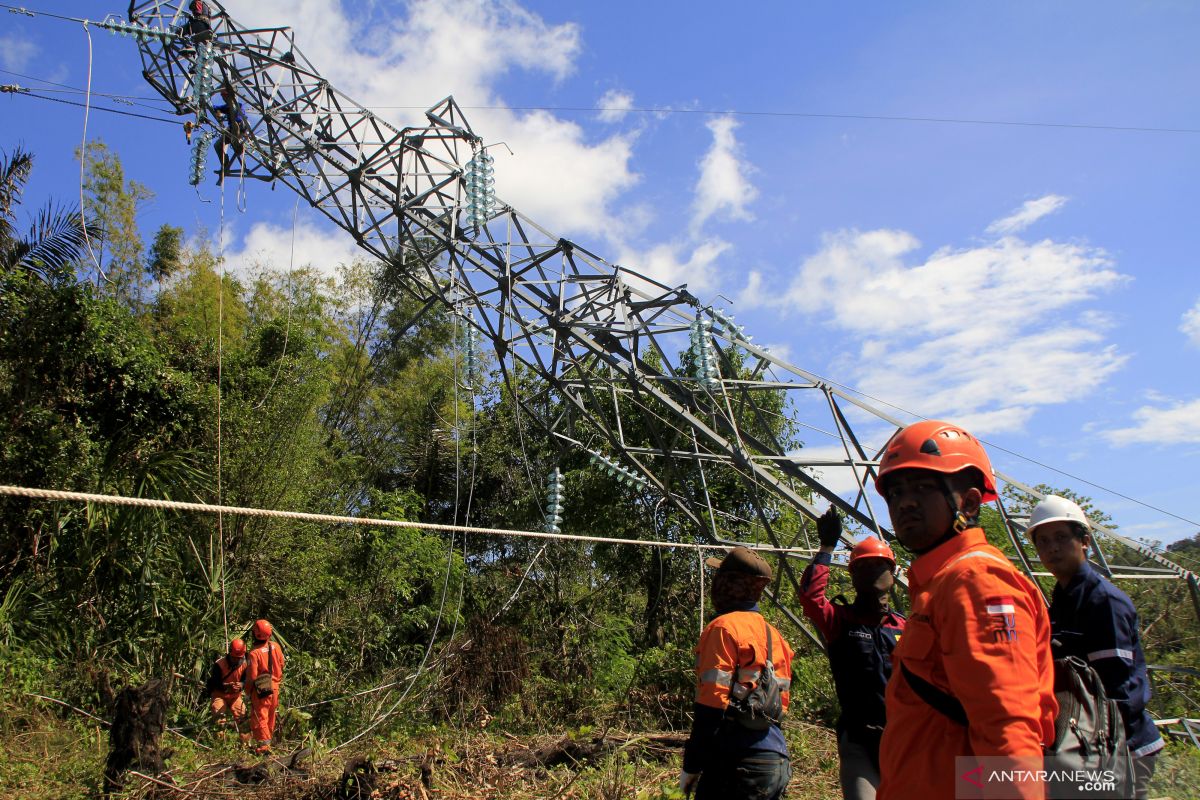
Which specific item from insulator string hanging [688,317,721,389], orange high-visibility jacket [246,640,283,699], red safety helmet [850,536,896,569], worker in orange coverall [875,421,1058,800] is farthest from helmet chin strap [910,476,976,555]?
orange high-visibility jacket [246,640,283,699]

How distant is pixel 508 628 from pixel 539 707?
4.41ft

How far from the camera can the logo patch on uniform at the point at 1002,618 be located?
5.34 ft

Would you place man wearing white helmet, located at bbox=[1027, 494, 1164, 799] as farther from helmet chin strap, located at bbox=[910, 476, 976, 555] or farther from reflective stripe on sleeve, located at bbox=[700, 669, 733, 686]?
reflective stripe on sleeve, located at bbox=[700, 669, 733, 686]

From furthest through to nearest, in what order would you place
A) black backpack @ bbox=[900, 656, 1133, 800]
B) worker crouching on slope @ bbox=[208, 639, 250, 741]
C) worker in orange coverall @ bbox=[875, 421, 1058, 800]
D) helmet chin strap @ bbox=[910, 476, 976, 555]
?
worker crouching on slope @ bbox=[208, 639, 250, 741] → helmet chin strap @ bbox=[910, 476, 976, 555] → black backpack @ bbox=[900, 656, 1133, 800] → worker in orange coverall @ bbox=[875, 421, 1058, 800]

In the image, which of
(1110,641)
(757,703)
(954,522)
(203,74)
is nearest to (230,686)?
(203,74)

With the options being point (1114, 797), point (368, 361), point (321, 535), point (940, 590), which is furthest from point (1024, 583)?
point (368, 361)

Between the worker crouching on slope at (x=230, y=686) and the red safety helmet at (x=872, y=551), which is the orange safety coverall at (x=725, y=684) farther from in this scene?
the worker crouching on slope at (x=230, y=686)

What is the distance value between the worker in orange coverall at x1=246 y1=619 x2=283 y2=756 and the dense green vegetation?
0.62m

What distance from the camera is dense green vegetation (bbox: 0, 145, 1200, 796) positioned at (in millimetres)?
9109

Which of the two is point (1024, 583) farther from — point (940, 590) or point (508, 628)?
point (508, 628)

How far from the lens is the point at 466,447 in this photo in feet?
69.6

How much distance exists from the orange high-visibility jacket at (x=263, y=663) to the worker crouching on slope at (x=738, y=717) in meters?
6.46

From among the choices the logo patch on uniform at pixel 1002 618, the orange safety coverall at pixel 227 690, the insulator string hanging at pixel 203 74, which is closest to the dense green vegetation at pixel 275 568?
the orange safety coverall at pixel 227 690

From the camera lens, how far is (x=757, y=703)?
10.2 ft
